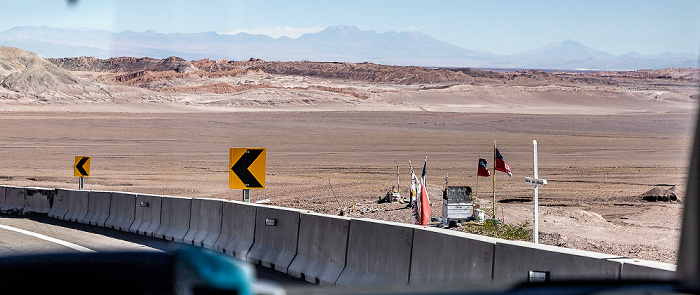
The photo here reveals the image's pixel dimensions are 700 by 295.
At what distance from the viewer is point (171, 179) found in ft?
103

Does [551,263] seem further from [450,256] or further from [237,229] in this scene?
[237,229]

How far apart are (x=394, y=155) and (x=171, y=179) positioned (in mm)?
13983

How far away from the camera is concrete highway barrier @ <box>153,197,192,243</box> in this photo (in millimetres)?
13633

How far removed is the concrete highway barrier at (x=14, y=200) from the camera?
1995cm

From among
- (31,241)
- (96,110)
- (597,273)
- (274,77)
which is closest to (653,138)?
(31,241)

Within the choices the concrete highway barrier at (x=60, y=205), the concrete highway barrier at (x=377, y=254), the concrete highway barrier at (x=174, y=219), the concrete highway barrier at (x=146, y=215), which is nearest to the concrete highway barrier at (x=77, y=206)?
the concrete highway barrier at (x=60, y=205)

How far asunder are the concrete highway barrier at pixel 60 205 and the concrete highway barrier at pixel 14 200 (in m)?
1.62

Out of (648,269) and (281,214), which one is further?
(281,214)

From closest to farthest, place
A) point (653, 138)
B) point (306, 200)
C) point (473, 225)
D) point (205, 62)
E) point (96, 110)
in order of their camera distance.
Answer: point (473, 225)
point (306, 200)
point (653, 138)
point (96, 110)
point (205, 62)

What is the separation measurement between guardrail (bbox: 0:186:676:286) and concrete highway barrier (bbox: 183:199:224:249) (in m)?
0.02

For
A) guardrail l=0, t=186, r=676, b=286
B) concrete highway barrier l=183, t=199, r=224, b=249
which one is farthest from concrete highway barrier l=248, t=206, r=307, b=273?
concrete highway barrier l=183, t=199, r=224, b=249

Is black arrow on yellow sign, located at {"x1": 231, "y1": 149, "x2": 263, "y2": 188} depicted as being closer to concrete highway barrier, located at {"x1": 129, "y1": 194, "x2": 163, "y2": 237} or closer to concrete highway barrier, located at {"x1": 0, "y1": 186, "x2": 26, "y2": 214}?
concrete highway barrier, located at {"x1": 129, "y1": 194, "x2": 163, "y2": 237}

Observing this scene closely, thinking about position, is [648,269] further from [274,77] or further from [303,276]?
[274,77]

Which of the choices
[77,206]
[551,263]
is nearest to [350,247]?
[551,263]
